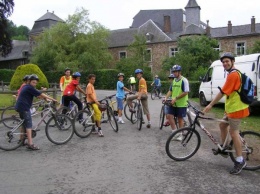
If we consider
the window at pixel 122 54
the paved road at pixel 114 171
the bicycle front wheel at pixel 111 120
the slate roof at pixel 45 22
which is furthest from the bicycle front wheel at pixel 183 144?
the slate roof at pixel 45 22

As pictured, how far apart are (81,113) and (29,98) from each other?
1861 mm

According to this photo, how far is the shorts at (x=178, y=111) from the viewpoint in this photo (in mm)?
8086

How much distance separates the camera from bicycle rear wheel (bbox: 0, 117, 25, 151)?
7637 millimetres

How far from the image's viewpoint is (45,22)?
7631cm

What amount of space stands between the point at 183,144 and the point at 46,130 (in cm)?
351

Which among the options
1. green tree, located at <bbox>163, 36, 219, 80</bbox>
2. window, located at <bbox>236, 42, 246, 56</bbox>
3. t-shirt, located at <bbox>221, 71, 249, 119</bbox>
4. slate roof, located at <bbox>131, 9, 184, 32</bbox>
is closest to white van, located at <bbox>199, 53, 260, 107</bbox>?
t-shirt, located at <bbox>221, 71, 249, 119</bbox>

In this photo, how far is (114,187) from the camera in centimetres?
502

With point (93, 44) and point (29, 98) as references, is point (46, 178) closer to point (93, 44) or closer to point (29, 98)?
point (29, 98)

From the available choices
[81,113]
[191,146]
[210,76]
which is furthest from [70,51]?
[191,146]

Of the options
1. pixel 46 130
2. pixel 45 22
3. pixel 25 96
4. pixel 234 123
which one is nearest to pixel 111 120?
pixel 46 130

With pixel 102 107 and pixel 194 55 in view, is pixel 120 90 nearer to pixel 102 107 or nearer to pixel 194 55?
pixel 102 107

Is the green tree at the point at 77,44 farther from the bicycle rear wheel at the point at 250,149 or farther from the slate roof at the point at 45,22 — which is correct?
the bicycle rear wheel at the point at 250,149

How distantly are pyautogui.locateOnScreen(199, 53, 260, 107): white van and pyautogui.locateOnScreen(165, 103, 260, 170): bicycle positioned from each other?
758 centimetres

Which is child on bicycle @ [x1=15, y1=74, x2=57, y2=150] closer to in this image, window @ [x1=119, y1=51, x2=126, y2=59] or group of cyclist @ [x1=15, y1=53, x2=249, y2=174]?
group of cyclist @ [x1=15, y1=53, x2=249, y2=174]
